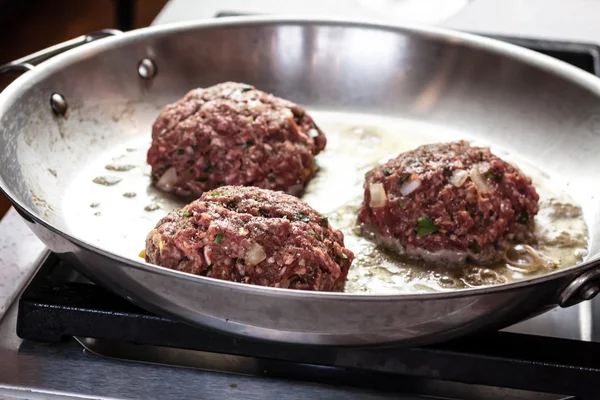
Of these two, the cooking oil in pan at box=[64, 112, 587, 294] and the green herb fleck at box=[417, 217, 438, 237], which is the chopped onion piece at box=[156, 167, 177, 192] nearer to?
the cooking oil in pan at box=[64, 112, 587, 294]

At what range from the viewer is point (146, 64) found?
237 cm

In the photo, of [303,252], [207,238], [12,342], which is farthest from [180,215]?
[12,342]

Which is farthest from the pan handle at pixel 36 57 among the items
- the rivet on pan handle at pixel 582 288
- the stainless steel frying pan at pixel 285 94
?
the rivet on pan handle at pixel 582 288

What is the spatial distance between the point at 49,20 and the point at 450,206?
436cm

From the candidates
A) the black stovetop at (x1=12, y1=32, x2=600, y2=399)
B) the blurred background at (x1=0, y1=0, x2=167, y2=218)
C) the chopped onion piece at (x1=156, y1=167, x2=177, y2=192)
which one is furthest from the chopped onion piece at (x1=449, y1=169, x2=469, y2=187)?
the blurred background at (x1=0, y1=0, x2=167, y2=218)

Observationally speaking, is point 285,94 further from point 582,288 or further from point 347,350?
point 582,288

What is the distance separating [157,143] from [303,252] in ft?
2.31

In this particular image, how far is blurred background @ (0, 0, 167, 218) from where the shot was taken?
505 centimetres

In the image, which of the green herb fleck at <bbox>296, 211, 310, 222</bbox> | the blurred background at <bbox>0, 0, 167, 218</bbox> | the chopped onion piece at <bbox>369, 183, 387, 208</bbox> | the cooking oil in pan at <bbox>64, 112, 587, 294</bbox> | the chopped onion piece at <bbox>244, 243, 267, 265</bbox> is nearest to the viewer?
the chopped onion piece at <bbox>244, 243, 267, 265</bbox>

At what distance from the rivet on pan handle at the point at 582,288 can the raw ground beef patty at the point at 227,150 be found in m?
0.88

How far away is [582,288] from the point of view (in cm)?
134

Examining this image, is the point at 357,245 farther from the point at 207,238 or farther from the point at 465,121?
the point at 465,121

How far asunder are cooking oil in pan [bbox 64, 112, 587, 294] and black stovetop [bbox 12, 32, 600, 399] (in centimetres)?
25

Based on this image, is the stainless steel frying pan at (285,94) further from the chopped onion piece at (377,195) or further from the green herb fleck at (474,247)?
the chopped onion piece at (377,195)
